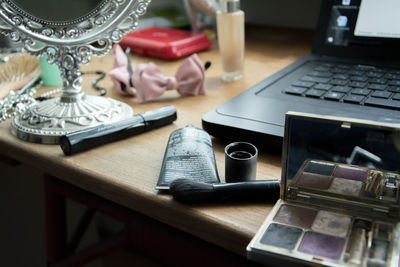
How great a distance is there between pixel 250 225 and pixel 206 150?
11cm

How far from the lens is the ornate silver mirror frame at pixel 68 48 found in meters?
0.48

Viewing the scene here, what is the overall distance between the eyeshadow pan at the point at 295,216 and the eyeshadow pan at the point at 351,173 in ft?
0.12

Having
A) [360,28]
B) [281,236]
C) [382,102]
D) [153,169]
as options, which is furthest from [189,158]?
[360,28]

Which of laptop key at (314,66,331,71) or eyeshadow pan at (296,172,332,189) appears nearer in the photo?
eyeshadow pan at (296,172,332,189)

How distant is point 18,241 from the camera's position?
3.05ft

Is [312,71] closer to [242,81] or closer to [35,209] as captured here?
[242,81]

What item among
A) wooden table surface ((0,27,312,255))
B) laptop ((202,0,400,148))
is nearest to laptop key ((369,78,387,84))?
laptop ((202,0,400,148))

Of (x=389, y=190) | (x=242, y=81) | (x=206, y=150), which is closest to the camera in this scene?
(x=389, y=190)

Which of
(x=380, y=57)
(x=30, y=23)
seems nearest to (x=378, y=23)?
(x=380, y=57)

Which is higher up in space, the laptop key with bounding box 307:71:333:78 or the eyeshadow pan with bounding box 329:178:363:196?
the laptop key with bounding box 307:71:333:78

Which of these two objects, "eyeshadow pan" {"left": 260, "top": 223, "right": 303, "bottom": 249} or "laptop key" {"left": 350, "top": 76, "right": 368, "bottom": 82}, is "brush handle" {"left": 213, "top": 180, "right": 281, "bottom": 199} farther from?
"laptop key" {"left": 350, "top": 76, "right": 368, "bottom": 82}

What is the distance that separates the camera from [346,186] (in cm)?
35

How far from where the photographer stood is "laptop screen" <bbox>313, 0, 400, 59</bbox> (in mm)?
627

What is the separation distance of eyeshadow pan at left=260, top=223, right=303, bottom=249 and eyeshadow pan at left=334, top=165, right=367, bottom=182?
2.4 inches
